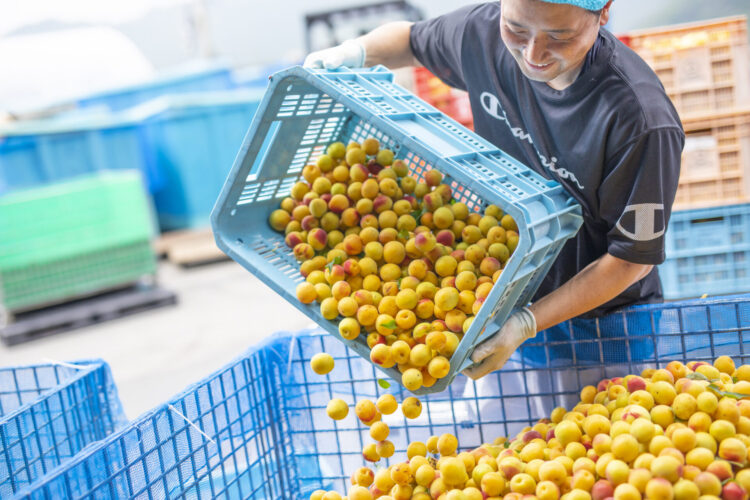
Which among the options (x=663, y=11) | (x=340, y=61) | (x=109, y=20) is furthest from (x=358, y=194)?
(x=109, y=20)

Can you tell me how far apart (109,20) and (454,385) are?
11.7 meters

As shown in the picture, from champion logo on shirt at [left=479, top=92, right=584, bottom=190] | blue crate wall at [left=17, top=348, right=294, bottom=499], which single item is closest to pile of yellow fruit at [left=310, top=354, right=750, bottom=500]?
blue crate wall at [left=17, top=348, right=294, bottom=499]

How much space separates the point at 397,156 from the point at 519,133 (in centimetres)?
31

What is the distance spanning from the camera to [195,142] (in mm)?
6512

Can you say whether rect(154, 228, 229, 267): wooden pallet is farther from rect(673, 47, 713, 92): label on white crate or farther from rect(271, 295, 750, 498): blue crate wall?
rect(271, 295, 750, 498): blue crate wall

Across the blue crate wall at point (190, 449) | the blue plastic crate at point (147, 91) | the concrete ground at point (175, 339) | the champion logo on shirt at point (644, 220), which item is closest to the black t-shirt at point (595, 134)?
the champion logo on shirt at point (644, 220)

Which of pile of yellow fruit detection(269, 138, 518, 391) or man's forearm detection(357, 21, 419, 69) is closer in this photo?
pile of yellow fruit detection(269, 138, 518, 391)

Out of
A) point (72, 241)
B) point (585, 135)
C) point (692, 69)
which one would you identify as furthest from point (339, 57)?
point (72, 241)

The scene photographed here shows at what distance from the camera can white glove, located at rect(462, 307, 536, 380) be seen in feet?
4.35

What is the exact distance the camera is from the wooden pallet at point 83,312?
475 centimetres

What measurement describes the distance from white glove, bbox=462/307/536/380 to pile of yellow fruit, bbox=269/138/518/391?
0.22 ft

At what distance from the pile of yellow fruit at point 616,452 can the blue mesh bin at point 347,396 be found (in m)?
0.09

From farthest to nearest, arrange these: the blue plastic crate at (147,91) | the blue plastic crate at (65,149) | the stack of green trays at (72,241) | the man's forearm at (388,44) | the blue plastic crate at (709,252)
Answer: the blue plastic crate at (147,91)
the blue plastic crate at (65,149)
the stack of green trays at (72,241)
the blue plastic crate at (709,252)
the man's forearm at (388,44)

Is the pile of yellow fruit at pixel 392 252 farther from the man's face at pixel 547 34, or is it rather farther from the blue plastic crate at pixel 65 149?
the blue plastic crate at pixel 65 149
